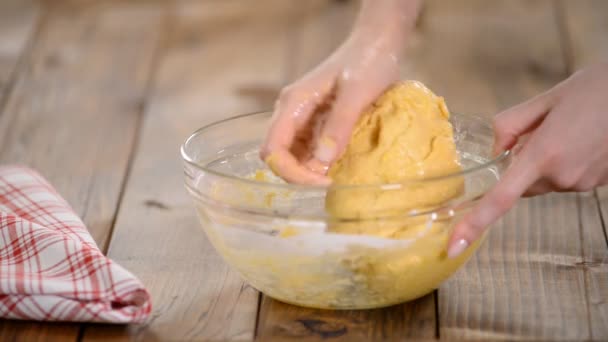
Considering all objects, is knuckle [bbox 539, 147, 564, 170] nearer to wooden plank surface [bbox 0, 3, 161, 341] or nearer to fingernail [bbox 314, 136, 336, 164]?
fingernail [bbox 314, 136, 336, 164]

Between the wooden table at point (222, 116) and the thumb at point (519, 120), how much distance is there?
187 millimetres

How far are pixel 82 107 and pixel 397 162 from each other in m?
1.15

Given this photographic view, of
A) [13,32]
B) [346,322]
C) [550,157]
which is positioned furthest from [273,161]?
[13,32]

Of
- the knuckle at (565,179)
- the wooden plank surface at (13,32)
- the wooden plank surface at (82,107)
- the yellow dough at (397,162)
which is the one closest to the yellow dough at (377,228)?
the yellow dough at (397,162)

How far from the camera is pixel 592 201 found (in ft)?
4.95

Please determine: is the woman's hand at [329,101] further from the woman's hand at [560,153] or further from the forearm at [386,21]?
the woman's hand at [560,153]

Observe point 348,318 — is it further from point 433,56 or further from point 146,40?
point 146,40

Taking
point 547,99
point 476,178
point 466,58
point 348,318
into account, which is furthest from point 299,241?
point 466,58

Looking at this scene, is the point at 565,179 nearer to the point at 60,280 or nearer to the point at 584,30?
the point at 60,280

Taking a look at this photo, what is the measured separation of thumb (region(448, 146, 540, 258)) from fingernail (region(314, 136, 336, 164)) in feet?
0.58

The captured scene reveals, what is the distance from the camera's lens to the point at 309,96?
3.80 ft

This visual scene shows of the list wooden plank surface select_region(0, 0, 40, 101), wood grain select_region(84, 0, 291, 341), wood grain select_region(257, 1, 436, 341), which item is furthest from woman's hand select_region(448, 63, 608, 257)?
wooden plank surface select_region(0, 0, 40, 101)

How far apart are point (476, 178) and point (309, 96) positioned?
23 centimetres

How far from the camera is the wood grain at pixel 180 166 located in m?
1.18
